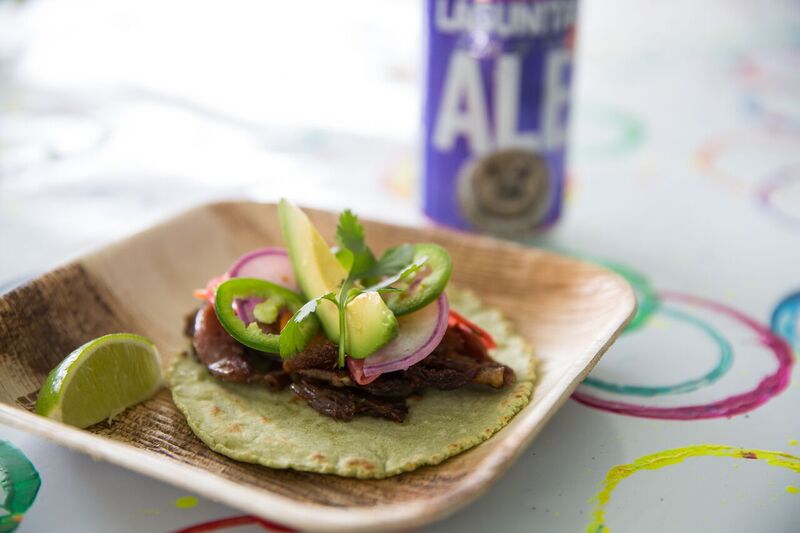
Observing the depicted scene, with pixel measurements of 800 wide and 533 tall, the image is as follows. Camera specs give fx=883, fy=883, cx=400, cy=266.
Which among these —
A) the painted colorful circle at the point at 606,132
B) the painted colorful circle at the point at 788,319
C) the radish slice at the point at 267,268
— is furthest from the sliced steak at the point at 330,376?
the painted colorful circle at the point at 606,132

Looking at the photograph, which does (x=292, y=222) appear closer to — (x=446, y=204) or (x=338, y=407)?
(x=338, y=407)

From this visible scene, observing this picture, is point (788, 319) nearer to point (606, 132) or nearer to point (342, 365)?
point (342, 365)

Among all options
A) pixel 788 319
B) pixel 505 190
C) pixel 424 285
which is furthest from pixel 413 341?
pixel 788 319

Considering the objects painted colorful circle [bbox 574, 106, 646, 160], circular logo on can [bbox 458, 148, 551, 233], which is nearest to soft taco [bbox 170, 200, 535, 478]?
circular logo on can [bbox 458, 148, 551, 233]

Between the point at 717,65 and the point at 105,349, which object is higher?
the point at 717,65

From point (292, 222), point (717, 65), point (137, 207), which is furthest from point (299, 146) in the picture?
point (717, 65)

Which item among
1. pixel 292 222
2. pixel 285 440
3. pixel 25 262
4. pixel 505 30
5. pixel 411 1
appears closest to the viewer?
pixel 285 440
